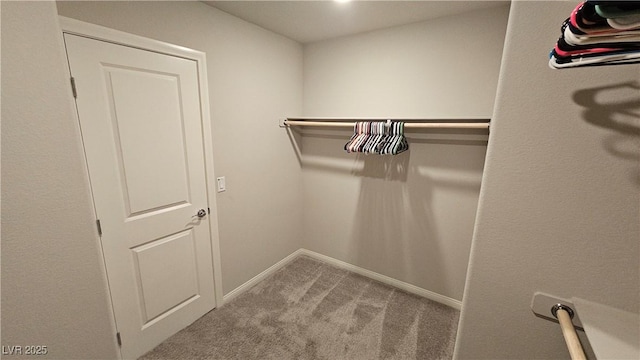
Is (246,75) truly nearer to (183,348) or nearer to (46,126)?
(46,126)

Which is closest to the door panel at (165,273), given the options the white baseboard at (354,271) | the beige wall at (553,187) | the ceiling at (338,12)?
the white baseboard at (354,271)

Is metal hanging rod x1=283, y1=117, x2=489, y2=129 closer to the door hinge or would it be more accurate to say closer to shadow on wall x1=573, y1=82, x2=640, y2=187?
shadow on wall x1=573, y1=82, x2=640, y2=187

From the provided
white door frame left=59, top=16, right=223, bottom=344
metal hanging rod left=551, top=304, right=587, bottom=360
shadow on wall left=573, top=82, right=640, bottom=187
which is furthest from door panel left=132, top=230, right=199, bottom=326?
shadow on wall left=573, top=82, right=640, bottom=187

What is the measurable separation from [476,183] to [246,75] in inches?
84.3

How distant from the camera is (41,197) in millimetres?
999

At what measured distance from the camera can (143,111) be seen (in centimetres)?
156

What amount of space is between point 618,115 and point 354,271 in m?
2.49

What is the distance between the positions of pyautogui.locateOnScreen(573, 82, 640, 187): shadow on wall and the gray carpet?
1765mm

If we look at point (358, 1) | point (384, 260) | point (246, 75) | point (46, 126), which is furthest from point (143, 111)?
point (384, 260)

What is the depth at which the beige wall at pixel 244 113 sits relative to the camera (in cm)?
165

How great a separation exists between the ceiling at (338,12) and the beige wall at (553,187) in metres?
1.27

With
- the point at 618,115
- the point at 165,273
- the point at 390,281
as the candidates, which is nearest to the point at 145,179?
Answer: the point at 165,273

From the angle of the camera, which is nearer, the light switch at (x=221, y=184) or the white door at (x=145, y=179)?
the white door at (x=145, y=179)

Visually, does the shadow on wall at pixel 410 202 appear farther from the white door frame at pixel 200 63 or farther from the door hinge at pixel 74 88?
the door hinge at pixel 74 88
